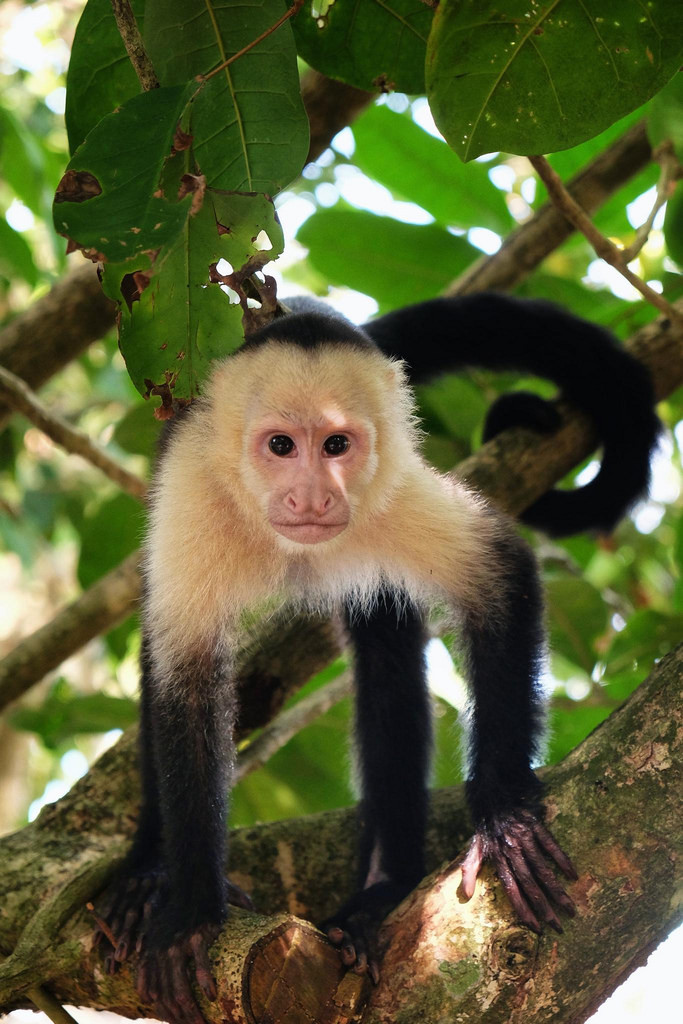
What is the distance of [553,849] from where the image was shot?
1760 mm

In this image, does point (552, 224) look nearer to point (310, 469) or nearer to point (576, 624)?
point (576, 624)

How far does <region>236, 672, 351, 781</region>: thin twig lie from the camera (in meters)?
2.87

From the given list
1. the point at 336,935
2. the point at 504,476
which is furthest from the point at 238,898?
the point at 504,476

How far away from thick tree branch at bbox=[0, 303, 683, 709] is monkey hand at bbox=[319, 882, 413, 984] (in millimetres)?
1240

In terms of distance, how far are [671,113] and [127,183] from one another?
155cm

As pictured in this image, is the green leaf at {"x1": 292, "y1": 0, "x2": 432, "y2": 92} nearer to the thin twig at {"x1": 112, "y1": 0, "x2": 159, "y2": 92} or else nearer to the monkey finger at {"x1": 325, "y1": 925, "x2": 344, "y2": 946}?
the thin twig at {"x1": 112, "y1": 0, "x2": 159, "y2": 92}

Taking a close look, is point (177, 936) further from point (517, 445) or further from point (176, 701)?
point (517, 445)

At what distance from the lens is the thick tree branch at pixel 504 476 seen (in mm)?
3066

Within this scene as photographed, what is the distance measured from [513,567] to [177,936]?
1.06m

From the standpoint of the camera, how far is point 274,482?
2258 mm

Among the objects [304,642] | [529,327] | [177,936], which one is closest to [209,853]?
[177,936]

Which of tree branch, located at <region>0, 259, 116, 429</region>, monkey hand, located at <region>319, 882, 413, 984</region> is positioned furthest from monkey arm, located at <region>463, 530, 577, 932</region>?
tree branch, located at <region>0, 259, 116, 429</region>

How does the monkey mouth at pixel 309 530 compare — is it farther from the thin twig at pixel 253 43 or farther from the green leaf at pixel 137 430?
the green leaf at pixel 137 430

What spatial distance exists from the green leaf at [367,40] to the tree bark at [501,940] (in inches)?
51.5
